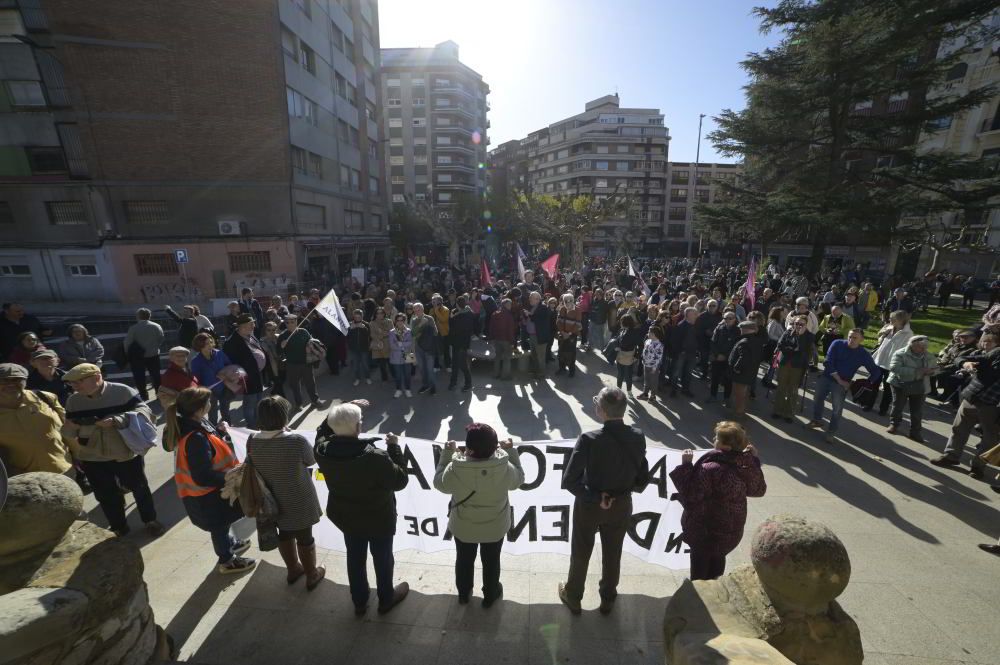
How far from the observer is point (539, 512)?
395cm

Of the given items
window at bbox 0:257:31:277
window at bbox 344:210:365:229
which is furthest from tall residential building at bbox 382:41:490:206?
window at bbox 0:257:31:277

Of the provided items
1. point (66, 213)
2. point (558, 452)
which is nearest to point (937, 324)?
point (558, 452)

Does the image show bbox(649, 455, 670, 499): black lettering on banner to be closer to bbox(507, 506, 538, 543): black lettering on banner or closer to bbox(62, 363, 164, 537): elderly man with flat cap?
bbox(507, 506, 538, 543): black lettering on banner

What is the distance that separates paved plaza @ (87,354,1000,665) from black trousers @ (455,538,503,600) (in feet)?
0.61

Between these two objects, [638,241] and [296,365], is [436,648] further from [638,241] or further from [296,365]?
[638,241]

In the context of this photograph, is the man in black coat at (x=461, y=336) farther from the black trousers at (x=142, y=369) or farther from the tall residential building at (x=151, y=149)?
the tall residential building at (x=151, y=149)

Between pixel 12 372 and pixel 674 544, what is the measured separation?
5896mm

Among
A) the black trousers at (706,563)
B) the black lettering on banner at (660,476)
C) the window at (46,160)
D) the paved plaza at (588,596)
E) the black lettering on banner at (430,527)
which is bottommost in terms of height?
the paved plaza at (588,596)

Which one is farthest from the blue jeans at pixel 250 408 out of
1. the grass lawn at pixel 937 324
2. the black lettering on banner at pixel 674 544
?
the grass lawn at pixel 937 324

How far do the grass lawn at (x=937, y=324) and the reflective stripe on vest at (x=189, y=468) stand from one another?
49.9 feet

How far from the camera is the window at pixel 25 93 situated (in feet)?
69.8

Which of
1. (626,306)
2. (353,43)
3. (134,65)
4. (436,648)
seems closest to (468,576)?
(436,648)

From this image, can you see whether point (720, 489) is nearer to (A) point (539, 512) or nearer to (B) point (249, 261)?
(A) point (539, 512)

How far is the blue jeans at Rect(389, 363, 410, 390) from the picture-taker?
8.40 m
